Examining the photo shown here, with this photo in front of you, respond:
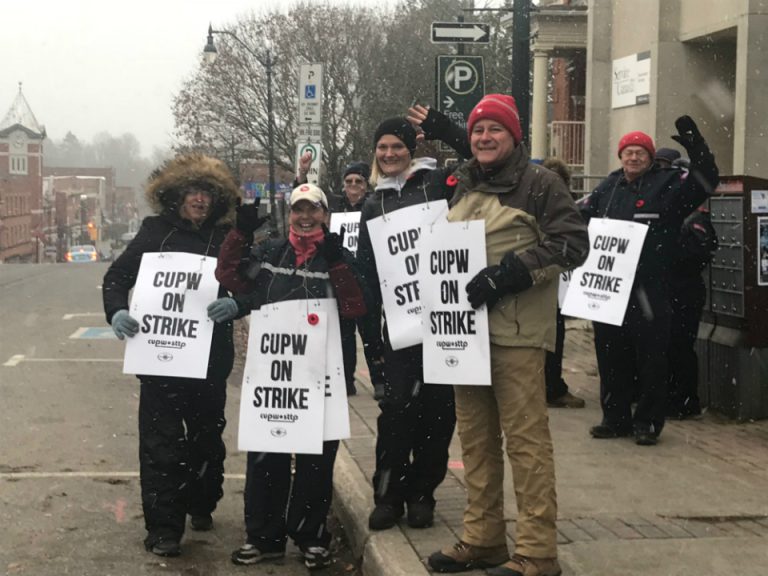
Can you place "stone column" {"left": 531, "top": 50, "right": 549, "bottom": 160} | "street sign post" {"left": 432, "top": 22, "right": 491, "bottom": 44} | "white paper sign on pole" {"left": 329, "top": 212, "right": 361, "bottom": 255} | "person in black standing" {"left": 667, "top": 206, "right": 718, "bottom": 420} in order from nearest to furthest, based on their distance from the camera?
1. "person in black standing" {"left": 667, "top": 206, "right": 718, "bottom": 420}
2. "white paper sign on pole" {"left": 329, "top": 212, "right": 361, "bottom": 255}
3. "street sign post" {"left": 432, "top": 22, "right": 491, "bottom": 44}
4. "stone column" {"left": 531, "top": 50, "right": 549, "bottom": 160}

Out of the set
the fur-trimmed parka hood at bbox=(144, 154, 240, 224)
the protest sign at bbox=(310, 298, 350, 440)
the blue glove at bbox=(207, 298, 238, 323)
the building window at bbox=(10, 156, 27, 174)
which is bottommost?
the protest sign at bbox=(310, 298, 350, 440)

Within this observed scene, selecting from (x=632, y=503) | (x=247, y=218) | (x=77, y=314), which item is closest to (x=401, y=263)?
(x=247, y=218)

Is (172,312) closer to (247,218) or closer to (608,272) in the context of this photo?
(247,218)

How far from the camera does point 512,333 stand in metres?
4.97

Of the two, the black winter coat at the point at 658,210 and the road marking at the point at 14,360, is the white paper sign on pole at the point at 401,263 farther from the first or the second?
the road marking at the point at 14,360

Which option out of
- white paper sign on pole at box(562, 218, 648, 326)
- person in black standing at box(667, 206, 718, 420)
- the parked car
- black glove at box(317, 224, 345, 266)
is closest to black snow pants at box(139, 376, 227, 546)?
black glove at box(317, 224, 345, 266)

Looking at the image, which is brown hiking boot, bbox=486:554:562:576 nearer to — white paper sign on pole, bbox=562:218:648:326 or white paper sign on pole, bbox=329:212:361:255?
white paper sign on pole, bbox=562:218:648:326

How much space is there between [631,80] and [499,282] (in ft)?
52.5

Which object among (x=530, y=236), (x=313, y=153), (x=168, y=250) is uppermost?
(x=313, y=153)

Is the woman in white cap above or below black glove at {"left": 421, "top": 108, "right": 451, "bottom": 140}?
below

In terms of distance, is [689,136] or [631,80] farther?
[631,80]

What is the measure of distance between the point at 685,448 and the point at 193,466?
11.5 ft

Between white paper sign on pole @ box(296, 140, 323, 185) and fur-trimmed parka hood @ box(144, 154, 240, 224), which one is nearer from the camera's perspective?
fur-trimmed parka hood @ box(144, 154, 240, 224)

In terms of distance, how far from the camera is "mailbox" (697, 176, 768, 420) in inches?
339
